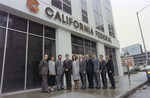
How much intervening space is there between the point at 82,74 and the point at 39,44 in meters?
3.68

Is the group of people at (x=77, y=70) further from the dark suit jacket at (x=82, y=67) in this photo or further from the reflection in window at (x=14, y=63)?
the reflection in window at (x=14, y=63)

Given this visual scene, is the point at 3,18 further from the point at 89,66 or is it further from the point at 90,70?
the point at 90,70

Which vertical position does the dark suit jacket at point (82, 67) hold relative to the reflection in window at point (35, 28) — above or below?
below

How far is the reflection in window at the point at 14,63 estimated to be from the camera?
5455mm

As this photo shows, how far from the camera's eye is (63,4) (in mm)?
9477

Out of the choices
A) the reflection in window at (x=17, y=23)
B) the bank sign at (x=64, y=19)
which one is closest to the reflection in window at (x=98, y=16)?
the bank sign at (x=64, y=19)

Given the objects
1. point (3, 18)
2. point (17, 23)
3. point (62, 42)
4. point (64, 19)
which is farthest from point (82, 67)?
point (3, 18)

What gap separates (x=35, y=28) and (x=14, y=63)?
2.79 m

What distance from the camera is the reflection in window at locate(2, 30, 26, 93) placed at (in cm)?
546

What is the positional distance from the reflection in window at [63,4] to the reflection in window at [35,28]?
8.03ft

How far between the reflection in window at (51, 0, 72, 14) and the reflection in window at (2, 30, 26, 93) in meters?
4.16

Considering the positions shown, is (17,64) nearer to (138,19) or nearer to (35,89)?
(35,89)

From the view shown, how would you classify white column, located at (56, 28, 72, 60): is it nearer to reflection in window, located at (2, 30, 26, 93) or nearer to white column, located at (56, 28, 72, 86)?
white column, located at (56, 28, 72, 86)

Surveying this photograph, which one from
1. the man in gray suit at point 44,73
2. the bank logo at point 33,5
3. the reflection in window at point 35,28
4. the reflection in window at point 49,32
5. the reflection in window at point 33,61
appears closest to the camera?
the man in gray suit at point 44,73
